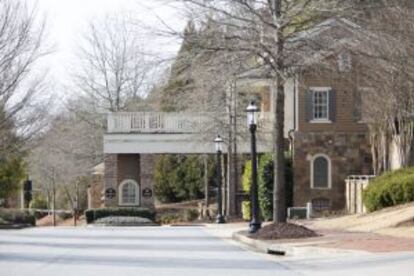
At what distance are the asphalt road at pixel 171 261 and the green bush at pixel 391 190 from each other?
7.33m

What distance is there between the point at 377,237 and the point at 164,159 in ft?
137

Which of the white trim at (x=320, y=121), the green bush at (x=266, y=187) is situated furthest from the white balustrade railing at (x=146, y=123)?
the white trim at (x=320, y=121)

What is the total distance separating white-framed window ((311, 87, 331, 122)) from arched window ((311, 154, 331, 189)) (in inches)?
74.7

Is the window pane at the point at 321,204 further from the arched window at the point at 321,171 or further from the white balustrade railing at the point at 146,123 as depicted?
the white balustrade railing at the point at 146,123

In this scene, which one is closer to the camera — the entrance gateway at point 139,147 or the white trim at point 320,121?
the white trim at point 320,121

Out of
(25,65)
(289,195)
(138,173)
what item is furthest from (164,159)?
(25,65)

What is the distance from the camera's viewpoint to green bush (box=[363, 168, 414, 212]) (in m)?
31.3

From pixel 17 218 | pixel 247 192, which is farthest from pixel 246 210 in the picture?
pixel 17 218

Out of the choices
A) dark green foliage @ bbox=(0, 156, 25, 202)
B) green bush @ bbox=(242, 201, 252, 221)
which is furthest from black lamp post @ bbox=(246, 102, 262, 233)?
dark green foliage @ bbox=(0, 156, 25, 202)

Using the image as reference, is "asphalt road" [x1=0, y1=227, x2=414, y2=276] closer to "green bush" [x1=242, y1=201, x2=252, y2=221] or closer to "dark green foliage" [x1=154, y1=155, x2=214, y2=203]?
"green bush" [x1=242, y1=201, x2=252, y2=221]

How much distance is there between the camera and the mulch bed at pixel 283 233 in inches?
985

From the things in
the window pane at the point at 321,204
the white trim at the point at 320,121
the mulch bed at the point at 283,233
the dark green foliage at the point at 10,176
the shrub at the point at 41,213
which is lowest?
the shrub at the point at 41,213

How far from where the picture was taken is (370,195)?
110ft

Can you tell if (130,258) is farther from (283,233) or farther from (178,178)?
(178,178)
